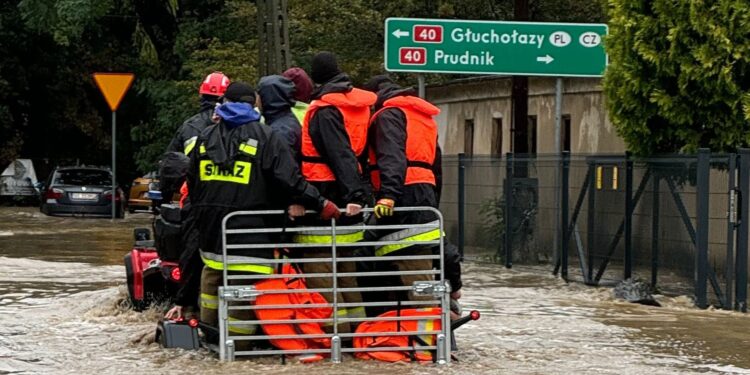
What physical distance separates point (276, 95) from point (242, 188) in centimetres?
95

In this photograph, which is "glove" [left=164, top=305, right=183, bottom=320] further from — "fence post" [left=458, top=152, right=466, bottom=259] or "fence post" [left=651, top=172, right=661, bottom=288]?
"fence post" [left=458, top=152, right=466, bottom=259]

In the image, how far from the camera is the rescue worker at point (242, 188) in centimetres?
962

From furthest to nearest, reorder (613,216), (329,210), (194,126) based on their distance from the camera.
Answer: (613,216) < (194,126) < (329,210)

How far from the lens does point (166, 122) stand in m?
39.4

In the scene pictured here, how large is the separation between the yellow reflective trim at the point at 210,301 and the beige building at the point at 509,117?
1210cm

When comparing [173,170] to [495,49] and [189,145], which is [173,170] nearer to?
[189,145]

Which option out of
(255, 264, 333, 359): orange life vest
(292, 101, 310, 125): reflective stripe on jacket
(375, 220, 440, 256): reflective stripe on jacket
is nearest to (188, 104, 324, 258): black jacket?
(255, 264, 333, 359): orange life vest

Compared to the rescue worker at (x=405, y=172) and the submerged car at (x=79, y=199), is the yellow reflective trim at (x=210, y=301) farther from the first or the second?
the submerged car at (x=79, y=199)

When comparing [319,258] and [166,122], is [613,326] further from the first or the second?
[166,122]

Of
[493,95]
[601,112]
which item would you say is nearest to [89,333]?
[601,112]

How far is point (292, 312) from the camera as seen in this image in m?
9.77

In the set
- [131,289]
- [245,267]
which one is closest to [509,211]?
[131,289]

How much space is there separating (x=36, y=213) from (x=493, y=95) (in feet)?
55.2

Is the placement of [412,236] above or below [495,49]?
below
